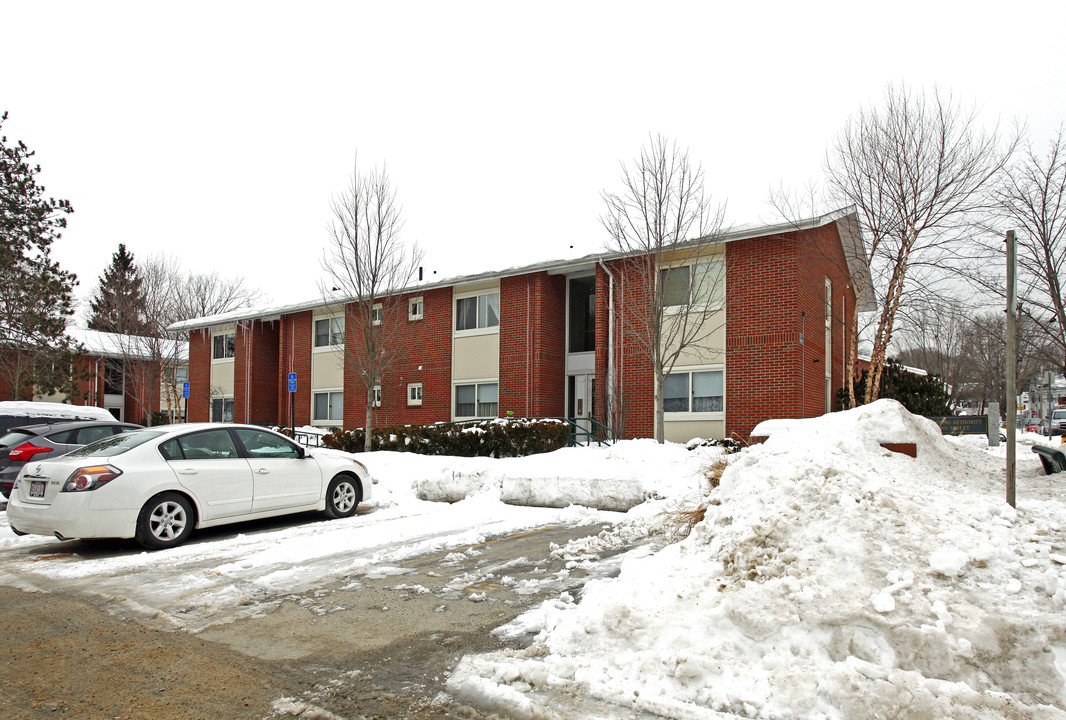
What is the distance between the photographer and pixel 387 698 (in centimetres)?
374

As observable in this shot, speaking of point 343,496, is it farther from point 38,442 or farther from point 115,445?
point 38,442

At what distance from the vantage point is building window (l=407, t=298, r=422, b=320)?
81.4 feet

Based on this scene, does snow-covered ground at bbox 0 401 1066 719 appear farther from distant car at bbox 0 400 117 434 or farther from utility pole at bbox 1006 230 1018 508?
distant car at bbox 0 400 117 434

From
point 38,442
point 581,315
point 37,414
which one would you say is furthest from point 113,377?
point 38,442

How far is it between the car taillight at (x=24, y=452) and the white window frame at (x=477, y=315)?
44.6ft

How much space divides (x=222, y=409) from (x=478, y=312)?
15989 millimetres

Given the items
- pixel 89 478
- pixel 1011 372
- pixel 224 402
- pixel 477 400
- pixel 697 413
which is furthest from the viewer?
pixel 224 402

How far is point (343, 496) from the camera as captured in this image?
389 inches

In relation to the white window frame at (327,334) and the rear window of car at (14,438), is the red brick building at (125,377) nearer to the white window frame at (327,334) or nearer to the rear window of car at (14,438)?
the white window frame at (327,334)

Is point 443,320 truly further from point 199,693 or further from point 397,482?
point 199,693

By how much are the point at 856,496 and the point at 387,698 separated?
11.3ft

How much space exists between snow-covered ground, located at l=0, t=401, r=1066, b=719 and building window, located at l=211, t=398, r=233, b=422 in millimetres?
25508

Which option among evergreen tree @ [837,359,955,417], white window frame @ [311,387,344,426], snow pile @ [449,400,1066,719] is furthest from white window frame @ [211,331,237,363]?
snow pile @ [449,400,1066,719]

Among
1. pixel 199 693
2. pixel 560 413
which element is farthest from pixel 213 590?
pixel 560 413
